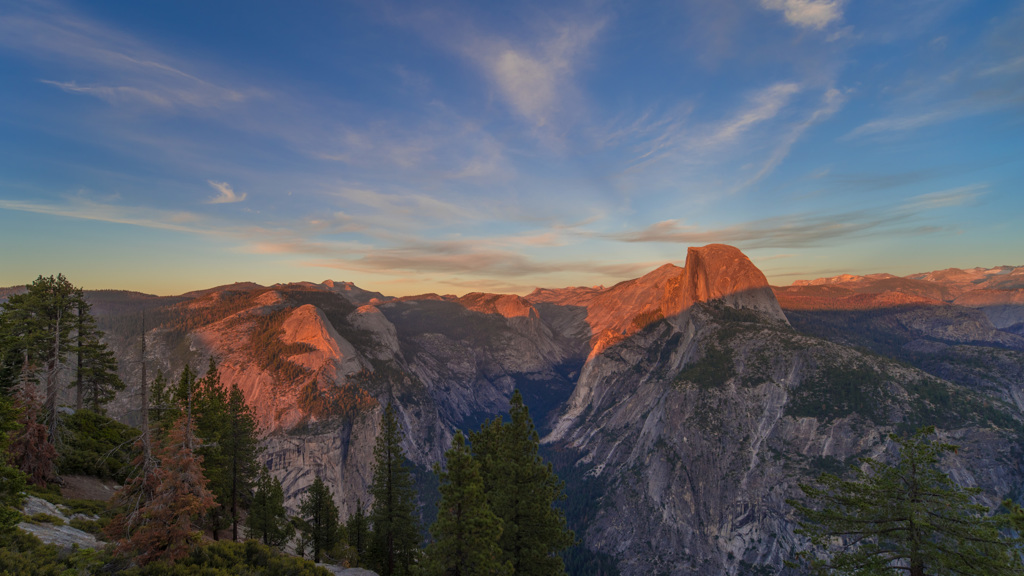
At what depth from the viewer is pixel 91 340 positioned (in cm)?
4238

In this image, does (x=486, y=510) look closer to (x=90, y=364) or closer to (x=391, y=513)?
(x=391, y=513)

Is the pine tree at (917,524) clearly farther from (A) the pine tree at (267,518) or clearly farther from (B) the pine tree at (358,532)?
(B) the pine tree at (358,532)

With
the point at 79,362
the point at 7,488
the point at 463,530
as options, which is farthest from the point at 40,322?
the point at 463,530

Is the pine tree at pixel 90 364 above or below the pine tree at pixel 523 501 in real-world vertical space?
above

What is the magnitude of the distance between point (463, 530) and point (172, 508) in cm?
1396

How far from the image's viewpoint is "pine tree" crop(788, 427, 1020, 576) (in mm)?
16219

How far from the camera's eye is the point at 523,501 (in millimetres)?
26078

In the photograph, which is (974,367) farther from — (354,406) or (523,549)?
(354,406)

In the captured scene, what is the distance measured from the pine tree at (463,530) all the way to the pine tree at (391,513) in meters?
15.3

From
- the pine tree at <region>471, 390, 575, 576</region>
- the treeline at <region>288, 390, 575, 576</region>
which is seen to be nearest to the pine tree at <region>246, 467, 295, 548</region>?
the treeline at <region>288, 390, 575, 576</region>

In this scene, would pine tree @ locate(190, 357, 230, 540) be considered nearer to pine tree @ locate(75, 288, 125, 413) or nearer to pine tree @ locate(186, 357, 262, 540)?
pine tree @ locate(186, 357, 262, 540)

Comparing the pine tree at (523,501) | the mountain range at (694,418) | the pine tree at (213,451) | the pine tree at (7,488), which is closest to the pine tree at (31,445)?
the pine tree at (213,451)

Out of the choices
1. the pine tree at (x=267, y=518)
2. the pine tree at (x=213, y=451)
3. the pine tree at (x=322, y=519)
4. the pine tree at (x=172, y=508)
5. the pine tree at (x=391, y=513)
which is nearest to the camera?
the pine tree at (x=172, y=508)

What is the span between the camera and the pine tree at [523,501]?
84.0 ft
